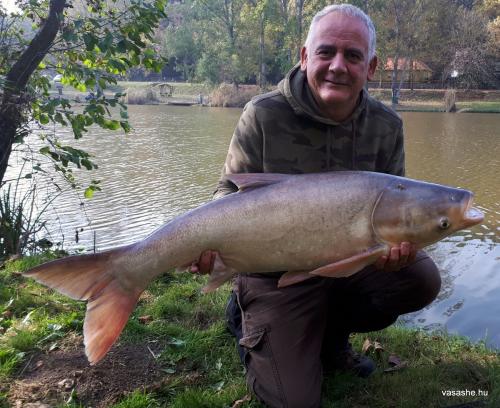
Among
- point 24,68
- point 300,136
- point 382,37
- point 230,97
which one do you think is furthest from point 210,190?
point 382,37

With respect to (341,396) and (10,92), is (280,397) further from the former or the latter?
(10,92)

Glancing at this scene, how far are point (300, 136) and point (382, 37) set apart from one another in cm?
3513

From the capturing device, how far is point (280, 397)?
2.38 metres

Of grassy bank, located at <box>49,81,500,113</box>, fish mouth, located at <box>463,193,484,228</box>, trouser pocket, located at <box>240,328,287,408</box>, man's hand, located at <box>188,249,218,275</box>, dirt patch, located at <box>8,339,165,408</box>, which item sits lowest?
A: grassy bank, located at <box>49,81,500,113</box>

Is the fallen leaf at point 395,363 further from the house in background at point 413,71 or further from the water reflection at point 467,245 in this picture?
the house in background at point 413,71

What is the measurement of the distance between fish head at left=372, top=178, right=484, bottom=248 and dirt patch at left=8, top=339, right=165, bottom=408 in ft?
4.69

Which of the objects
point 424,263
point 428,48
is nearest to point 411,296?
point 424,263

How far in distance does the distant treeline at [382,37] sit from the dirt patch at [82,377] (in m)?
31.6

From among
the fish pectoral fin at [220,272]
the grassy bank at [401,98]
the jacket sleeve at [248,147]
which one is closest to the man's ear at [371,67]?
the jacket sleeve at [248,147]

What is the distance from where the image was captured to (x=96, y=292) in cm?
223

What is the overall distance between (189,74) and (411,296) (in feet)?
135

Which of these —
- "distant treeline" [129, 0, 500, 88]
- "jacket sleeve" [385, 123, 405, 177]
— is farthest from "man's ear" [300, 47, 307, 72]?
"distant treeline" [129, 0, 500, 88]

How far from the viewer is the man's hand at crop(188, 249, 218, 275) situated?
90.2 inches

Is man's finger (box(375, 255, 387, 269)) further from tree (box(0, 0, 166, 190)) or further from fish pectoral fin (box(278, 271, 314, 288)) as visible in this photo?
tree (box(0, 0, 166, 190))
